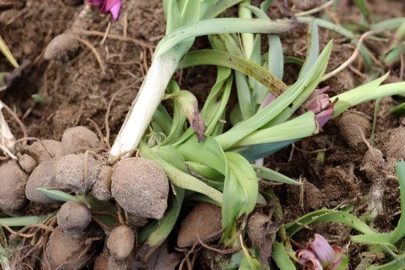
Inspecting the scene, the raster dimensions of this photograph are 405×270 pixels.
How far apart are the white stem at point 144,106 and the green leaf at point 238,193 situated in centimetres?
23

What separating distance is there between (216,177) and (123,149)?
22cm

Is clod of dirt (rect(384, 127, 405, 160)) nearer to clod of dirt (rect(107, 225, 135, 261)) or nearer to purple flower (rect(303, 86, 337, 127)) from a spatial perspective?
purple flower (rect(303, 86, 337, 127))

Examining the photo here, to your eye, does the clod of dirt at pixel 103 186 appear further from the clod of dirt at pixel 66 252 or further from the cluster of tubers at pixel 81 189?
the clod of dirt at pixel 66 252

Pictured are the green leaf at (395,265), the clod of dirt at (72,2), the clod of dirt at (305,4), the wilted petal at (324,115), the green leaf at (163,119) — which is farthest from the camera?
the clod of dirt at (72,2)

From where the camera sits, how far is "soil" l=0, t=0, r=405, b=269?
3.38ft

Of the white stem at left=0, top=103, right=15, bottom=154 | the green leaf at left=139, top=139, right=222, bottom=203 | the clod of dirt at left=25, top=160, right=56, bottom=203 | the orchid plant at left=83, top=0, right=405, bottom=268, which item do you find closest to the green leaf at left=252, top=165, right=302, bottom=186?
the orchid plant at left=83, top=0, right=405, bottom=268

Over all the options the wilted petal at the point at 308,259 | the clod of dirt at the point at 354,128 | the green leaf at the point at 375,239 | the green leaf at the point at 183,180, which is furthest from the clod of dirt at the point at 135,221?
the clod of dirt at the point at 354,128

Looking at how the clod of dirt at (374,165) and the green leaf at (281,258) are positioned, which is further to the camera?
the clod of dirt at (374,165)

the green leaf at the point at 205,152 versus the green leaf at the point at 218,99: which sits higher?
the green leaf at the point at 218,99

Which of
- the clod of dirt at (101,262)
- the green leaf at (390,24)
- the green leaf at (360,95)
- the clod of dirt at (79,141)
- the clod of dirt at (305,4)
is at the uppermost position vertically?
the clod of dirt at (305,4)

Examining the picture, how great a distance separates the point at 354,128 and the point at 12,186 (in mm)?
842

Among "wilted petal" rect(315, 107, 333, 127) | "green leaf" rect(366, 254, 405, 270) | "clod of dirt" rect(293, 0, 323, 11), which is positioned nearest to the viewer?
"green leaf" rect(366, 254, 405, 270)

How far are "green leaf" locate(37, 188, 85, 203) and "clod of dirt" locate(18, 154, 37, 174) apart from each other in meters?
0.11

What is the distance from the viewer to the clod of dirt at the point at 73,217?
0.92m
